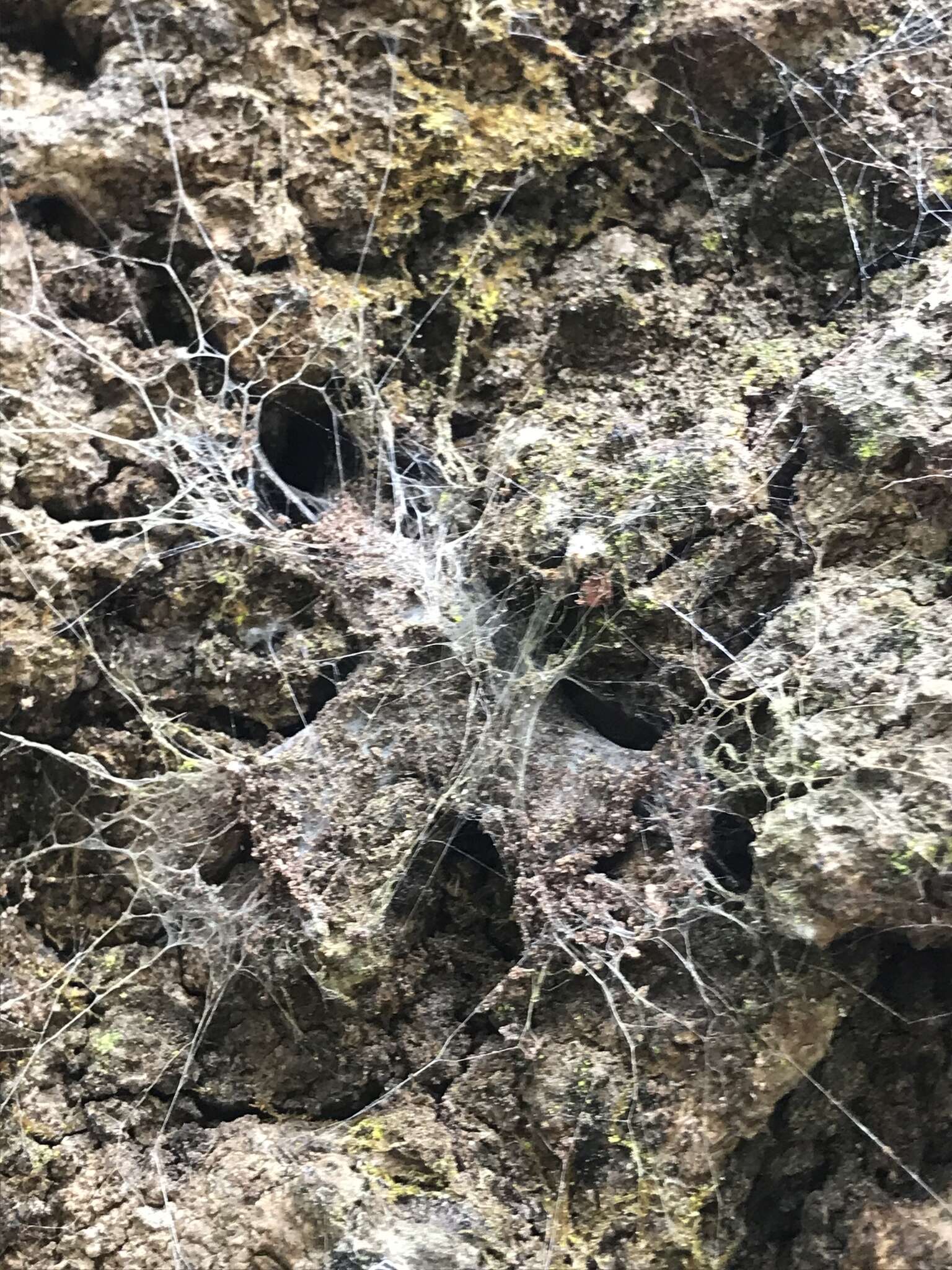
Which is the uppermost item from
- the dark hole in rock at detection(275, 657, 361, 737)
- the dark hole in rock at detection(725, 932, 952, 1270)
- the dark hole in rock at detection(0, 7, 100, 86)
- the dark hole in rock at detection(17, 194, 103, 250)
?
the dark hole in rock at detection(0, 7, 100, 86)

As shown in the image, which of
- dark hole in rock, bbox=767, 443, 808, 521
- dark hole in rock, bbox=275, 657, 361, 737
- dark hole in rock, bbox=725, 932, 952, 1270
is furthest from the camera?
dark hole in rock, bbox=275, 657, 361, 737

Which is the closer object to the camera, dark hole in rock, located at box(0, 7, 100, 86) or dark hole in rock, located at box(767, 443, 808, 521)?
dark hole in rock, located at box(767, 443, 808, 521)

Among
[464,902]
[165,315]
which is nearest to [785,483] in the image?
Answer: [464,902]

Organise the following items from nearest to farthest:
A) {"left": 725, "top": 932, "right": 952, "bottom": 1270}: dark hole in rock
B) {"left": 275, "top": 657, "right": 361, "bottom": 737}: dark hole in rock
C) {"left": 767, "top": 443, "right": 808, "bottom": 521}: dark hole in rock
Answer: {"left": 725, "top": 932, "right": 952, "bottom": 1270}: dark hole in rock → {"left": 767, "top": 443, "right": 808, "bottom": 521}: dark hole in rock → {"left": 275, "top": 657, "right": 361, "bottom": 737}: dark hole in rock

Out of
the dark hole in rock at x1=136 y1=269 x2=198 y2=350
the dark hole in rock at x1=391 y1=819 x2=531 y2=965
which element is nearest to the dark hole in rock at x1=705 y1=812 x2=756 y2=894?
the dark hole in rock at x1=391 y1=819 x2=531 y2=965

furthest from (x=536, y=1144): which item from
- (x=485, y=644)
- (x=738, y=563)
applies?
(x=738, y=563)

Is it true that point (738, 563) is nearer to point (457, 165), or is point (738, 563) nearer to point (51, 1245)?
point (457, 165)

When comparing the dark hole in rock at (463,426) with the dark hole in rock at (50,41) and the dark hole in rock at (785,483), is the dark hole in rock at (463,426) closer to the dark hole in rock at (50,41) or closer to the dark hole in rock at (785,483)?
the dark hole in rock at (785,483)

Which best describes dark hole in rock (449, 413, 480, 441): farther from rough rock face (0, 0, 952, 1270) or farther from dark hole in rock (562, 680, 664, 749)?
dark hole in rock (562, 680, 664, 749)
